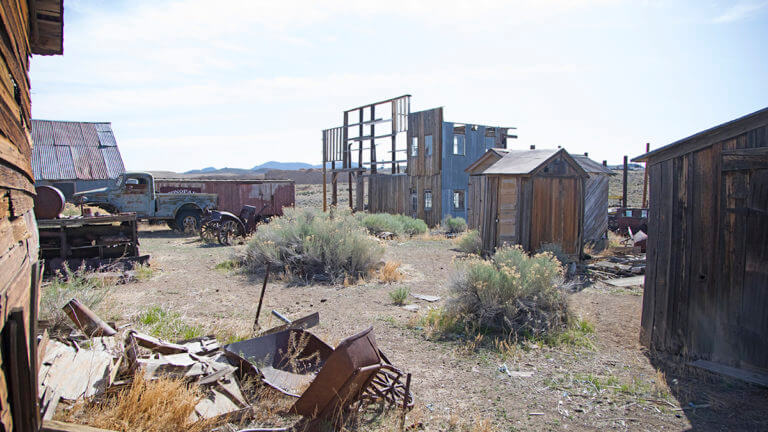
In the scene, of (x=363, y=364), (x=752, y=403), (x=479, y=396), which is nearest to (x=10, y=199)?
(x=363, y=364)

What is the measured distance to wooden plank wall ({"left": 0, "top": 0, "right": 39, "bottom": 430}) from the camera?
2289 millimetres

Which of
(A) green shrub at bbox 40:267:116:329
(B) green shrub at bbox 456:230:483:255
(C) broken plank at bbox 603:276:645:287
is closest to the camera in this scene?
(A) green shrub at bbox 40:267:116:329

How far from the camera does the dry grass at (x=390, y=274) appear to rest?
9.78m

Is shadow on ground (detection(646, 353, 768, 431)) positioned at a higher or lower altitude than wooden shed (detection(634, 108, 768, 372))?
lower

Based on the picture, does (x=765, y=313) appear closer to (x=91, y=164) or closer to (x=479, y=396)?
(x=479, y=396)

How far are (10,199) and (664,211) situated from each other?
→ 6187 millimetres

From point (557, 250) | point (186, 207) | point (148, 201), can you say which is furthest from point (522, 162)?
point (148, 201)

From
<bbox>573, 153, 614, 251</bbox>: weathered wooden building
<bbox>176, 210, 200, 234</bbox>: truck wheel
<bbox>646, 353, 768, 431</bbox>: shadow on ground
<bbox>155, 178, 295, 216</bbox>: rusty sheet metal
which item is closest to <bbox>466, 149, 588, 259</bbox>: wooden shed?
<bbox>573, 153, 614, 251</bbox>: weathered wooden building

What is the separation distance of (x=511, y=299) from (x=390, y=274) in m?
3.68

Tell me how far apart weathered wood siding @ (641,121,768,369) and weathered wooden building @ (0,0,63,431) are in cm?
594

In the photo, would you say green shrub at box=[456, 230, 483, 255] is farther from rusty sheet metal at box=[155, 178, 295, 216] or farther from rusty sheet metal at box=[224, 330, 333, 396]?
rusty sheet metal at box=[155, 178, 295, 216]

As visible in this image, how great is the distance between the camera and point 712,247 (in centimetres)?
508

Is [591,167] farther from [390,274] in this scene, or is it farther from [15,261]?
[15,261]

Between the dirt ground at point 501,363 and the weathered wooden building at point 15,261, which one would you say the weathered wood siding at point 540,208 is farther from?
the weathered wooden building at point 15,261
